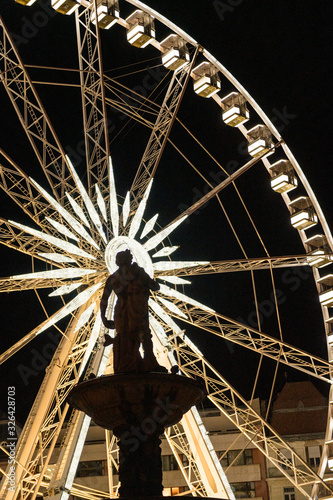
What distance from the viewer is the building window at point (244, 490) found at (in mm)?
46188

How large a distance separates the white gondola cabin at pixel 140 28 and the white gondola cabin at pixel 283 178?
15.9ft

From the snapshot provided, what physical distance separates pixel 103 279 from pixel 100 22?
272 inches

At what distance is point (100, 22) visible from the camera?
21047 mm

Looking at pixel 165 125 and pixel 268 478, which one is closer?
pixel 165 125

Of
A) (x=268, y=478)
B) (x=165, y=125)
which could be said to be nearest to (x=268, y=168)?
(x=165, y=125)

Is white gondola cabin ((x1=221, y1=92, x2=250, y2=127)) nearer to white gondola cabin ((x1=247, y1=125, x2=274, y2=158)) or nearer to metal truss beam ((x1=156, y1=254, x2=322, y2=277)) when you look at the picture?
white gondola cabin ((x1=247, y1=125, x2=274, y2=158))

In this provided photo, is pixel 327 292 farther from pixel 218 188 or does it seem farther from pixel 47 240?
pixel 47 240

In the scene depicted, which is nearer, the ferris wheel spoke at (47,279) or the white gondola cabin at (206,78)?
the ferris wheel spoke at (47,279)

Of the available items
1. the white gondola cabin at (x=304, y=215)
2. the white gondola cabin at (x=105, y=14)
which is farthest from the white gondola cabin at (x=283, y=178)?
the white gondola cabin at (x=105, y=14)

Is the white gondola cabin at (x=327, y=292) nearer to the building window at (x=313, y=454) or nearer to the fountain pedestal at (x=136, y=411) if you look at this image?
the fountain pedestal at (x=136, y=411)

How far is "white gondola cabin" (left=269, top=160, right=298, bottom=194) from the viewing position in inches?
870

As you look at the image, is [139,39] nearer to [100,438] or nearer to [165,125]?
[165,125]

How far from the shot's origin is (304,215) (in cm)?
2208

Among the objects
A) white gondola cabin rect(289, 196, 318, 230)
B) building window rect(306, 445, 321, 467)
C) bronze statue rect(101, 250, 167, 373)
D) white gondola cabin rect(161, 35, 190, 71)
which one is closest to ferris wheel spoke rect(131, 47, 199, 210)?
white gondola cabin rect(161, 35, 190, 71)
